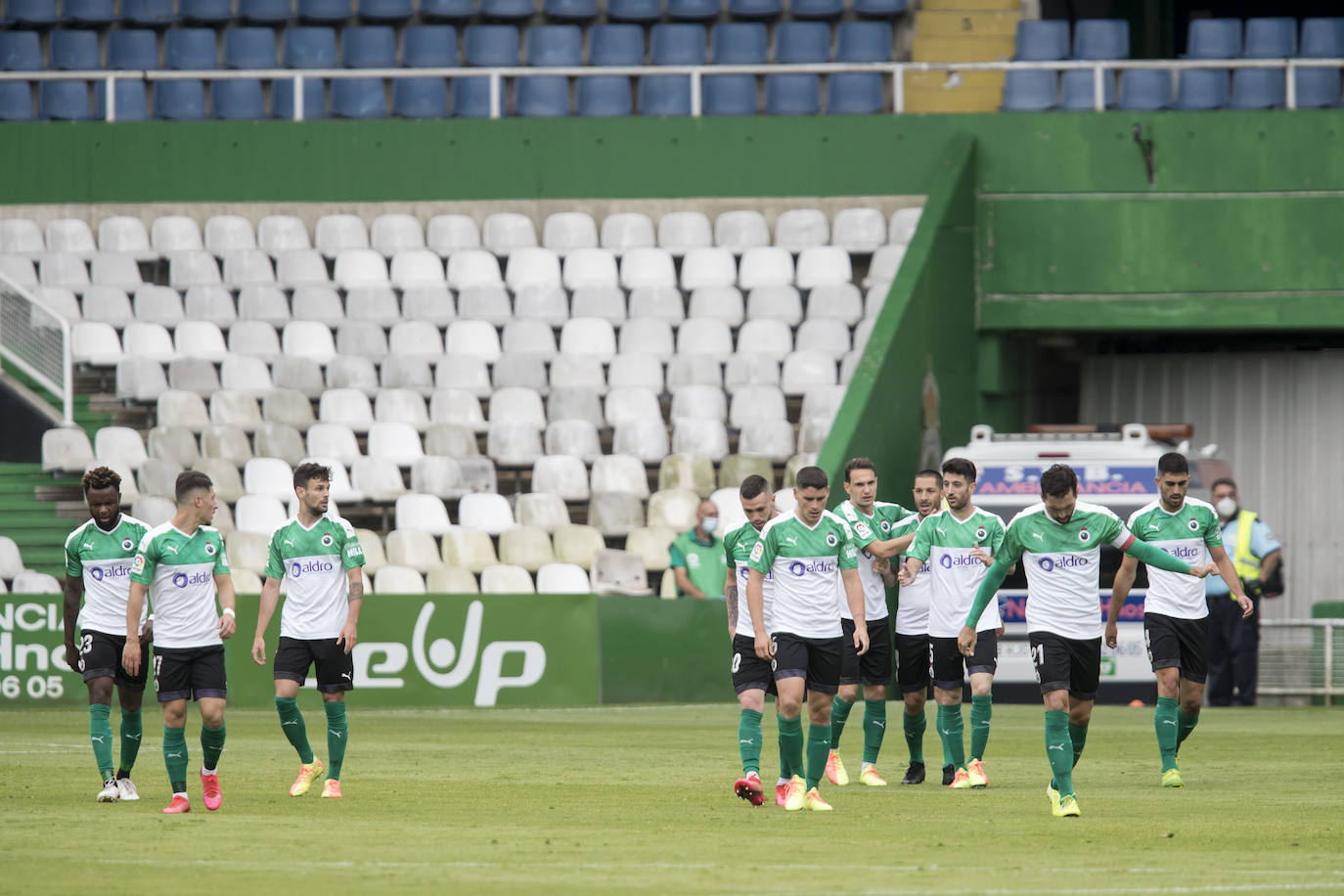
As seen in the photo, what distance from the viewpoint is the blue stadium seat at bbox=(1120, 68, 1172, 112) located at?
2609cm

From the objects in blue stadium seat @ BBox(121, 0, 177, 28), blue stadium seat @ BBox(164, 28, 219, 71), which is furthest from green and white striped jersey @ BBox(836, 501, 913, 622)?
blue stadium seat @ BBox(121, 0, 177, 28)

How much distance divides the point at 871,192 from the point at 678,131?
2.52m

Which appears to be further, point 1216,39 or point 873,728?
point 1216,39

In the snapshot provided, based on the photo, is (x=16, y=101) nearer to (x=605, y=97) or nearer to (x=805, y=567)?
(x=605, y=97)

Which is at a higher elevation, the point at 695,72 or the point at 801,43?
the point at 801,43

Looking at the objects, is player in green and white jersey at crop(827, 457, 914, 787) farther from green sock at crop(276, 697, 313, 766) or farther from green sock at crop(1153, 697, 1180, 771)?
green sock at crop(276, 697, 313, 766)

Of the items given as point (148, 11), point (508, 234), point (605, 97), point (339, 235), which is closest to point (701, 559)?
point (508, 234)

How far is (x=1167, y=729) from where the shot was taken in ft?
42.7

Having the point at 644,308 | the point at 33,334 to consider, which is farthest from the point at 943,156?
the point at 33,334

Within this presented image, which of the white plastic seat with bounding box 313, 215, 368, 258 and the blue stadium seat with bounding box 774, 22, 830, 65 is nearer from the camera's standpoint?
the white plastic seat with bounding box 313, 215, 368, 258

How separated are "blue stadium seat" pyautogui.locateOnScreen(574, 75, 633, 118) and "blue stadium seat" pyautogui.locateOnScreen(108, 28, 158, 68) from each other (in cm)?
644

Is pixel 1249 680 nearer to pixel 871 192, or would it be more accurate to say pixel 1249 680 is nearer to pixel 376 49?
pixel 871 192

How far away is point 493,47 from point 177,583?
18055 mm

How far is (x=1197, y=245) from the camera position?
25.5 meters
